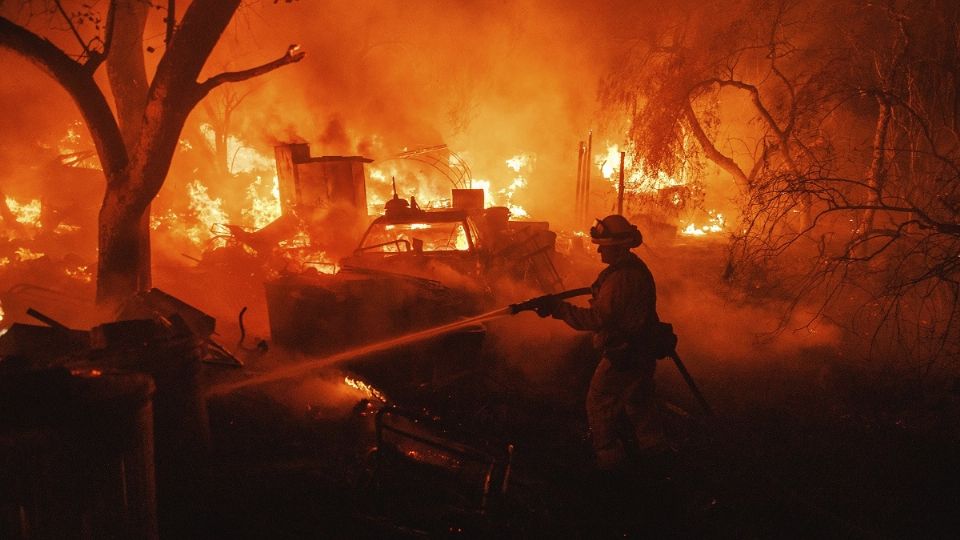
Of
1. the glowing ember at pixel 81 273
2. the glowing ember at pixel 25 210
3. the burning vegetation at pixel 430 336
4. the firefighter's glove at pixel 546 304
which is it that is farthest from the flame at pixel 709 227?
the glowing ember at pixel 25 210

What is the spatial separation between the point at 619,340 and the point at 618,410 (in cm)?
60

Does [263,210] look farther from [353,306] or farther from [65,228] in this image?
[353,306]

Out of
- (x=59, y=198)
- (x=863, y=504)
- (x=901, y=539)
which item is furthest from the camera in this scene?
(x=59, y=198)

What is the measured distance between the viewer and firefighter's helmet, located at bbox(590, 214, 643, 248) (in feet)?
14.5

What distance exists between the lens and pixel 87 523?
242cm

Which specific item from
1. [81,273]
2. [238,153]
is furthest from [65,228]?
[238,153]

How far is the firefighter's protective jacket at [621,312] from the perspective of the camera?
433 centimetres

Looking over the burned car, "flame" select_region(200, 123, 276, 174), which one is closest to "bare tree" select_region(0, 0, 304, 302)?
the burned car

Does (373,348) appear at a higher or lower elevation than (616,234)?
lower

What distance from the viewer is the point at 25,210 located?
16.9 meters

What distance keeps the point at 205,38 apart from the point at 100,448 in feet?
16.8

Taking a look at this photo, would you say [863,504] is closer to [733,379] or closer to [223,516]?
[733,379]

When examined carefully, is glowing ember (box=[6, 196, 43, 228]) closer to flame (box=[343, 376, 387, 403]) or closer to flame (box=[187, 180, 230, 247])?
flame (box=[187, 180, 230, 247])

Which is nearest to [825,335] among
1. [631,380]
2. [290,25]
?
[631,380]
